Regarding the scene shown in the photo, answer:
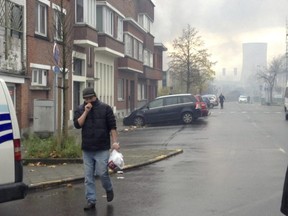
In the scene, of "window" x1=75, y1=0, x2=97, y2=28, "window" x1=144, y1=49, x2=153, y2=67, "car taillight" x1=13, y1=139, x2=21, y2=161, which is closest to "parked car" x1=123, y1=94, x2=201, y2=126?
"window" x1=75, y1=0, x2=97, y2=28

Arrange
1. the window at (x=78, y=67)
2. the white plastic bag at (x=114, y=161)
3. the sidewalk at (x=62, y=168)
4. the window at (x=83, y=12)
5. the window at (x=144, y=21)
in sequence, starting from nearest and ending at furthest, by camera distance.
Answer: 1. the white plastic bag at (x=114, y=161)
2. the sidewalk at (x=62, y=168)
3. the window at (x=83, y=12)
4. the window at (x=78, y=67)
5. the window at (x=144, y=21)

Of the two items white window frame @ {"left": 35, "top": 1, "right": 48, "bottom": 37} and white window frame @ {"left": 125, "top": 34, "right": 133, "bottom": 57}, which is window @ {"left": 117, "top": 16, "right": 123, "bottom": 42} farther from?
white window frame @ {"left": 35, "top": 1, "right": 48, "bottom": 37}

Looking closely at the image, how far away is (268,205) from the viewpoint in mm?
7746

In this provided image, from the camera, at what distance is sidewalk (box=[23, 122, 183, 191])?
988cm

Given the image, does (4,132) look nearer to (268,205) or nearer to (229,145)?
(268,205)

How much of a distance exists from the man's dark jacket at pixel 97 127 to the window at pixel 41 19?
50.1 feet

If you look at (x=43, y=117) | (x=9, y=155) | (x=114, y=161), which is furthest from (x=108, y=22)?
(x=9, y=155)

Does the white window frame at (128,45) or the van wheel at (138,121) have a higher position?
the white window frame at (128,45)

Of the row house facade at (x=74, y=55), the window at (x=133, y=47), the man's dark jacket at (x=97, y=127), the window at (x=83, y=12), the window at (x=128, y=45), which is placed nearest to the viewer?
the man's dark jacket at (x=97, y=127)

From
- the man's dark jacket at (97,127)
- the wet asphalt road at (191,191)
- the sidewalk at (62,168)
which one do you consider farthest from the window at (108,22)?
the man's dark jacket at (97,127)

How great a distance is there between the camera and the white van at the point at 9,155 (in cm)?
Answer: 664

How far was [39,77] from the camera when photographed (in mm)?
22781

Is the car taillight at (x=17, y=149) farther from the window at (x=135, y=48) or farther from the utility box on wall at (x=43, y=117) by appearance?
the window at (x=135, y=48)

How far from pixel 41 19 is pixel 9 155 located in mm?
17201
